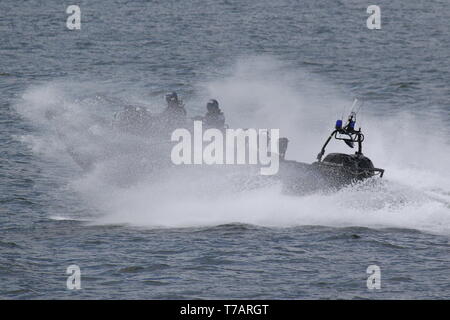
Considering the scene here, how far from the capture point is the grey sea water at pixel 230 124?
21.7 m

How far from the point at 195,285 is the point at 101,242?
361 cm

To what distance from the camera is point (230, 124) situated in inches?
1526

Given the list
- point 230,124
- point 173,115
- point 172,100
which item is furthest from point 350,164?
point 230,124

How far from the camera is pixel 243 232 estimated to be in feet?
80.9

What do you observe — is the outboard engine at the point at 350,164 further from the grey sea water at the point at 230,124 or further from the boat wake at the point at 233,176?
the grey sea water at the point at 230,124

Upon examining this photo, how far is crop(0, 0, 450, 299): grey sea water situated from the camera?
71.1ft

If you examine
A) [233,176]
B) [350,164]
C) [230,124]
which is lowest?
[233,176]

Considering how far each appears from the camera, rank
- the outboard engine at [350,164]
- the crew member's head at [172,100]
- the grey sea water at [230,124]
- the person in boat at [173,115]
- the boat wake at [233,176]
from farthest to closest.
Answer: the crew member's head at [172,100] → the person in boat at [173,115] → the outboard engine at [350,164] → the boat wake at [233,176] → the grey sea water at [230,124]

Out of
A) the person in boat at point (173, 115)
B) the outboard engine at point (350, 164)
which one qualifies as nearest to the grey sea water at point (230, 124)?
the outboard engine at point (350, 164)

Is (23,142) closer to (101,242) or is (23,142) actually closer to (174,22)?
(101,242)

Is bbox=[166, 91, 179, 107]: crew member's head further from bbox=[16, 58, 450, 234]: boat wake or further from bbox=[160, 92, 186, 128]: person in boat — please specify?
bbox=[16, 58, 450, 234]: boat wake

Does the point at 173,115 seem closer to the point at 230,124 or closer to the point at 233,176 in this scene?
the point at 233,176

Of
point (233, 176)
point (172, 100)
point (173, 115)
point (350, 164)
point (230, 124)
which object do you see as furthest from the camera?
point (230, 124)
